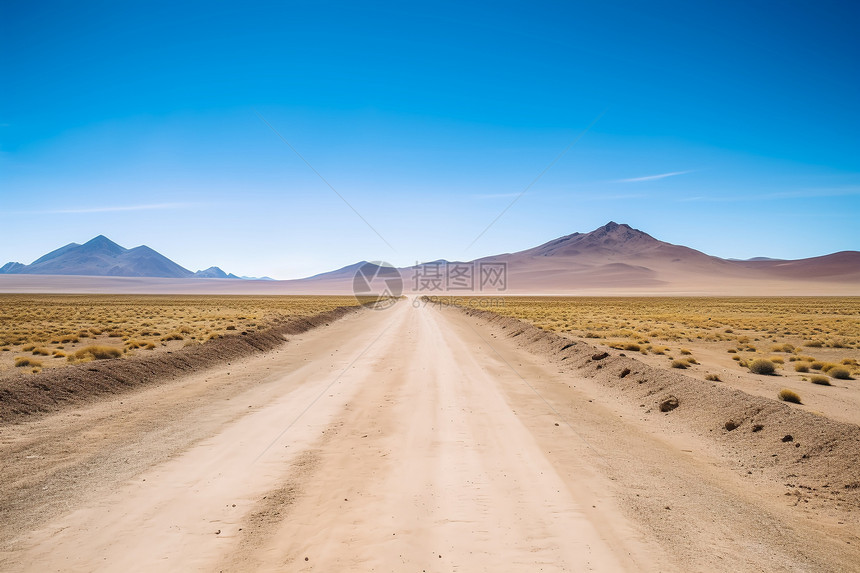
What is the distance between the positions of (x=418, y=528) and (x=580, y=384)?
904 cm

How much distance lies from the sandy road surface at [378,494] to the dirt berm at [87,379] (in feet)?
2.06

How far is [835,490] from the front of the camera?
5555mm

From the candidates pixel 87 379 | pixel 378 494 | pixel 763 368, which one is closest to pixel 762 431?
pixel 378 494

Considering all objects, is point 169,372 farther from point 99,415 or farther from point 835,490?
point 835,490

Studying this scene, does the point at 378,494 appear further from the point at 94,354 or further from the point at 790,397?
the point at 94,354

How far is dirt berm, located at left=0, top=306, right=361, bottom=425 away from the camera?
8.64m

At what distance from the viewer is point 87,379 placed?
1041 cm

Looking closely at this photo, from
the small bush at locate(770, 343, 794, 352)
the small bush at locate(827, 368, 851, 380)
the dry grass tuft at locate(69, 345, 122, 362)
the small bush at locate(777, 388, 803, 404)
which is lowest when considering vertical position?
the small bush at locate(770, 343, 794, 352)

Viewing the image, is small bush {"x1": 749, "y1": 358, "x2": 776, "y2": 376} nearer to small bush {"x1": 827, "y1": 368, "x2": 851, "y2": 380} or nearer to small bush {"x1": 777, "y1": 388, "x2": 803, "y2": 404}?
small bush {"x1": 827, "y1": 368, "x2": 851, "y2": 380}

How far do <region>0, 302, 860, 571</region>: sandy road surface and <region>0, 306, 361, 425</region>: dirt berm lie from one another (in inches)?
24.7

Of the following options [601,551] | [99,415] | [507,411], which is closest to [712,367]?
[507,411]

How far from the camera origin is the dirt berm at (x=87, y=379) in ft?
28.3

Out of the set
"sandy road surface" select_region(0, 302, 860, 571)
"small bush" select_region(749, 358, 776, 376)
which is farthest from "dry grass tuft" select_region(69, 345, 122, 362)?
"small bush" select_region(749, 358, 776, 376)

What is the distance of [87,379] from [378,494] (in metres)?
8.76
